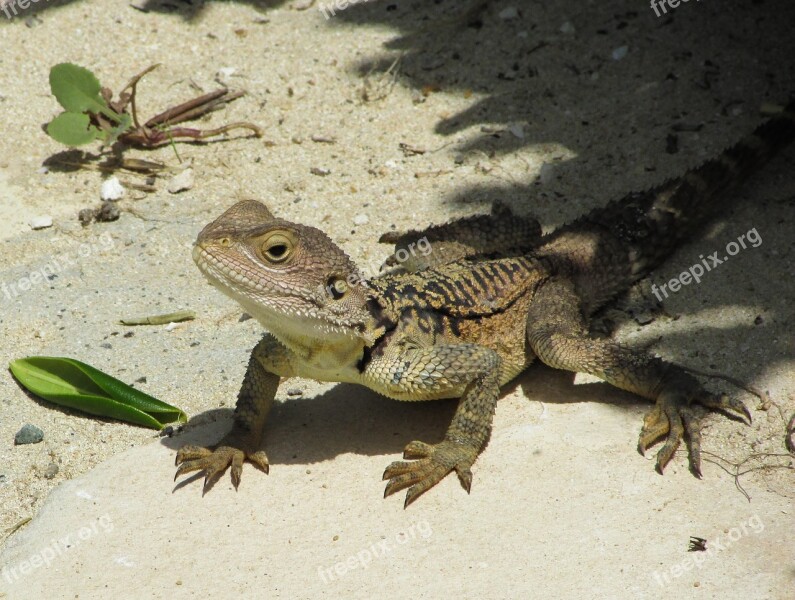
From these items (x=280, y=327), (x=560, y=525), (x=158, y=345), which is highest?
(x=280, y=327)

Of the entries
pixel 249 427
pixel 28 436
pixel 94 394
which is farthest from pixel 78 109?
pixel 249 427

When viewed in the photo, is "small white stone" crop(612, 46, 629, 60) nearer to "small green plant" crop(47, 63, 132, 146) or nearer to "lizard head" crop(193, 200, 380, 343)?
"small green plant" crop(47, 63, 132, 146)

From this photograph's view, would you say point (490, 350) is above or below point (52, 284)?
above

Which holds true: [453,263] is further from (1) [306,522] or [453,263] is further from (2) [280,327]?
(1) [306,522]

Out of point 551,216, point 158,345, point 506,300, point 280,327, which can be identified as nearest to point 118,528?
point 280,327

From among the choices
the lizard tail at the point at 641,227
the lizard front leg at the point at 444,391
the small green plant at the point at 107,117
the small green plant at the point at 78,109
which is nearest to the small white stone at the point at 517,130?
the lizard tail at the point at 641,227

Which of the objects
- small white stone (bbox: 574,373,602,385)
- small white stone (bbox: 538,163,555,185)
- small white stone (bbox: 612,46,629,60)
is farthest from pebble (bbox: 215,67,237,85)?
small white stone (bbox: 574,373,602,385)

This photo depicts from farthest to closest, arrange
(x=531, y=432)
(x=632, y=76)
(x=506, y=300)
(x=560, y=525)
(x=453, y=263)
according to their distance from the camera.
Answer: (x=632, y=76)
(x=453, y=263)
(x=506, y=300)
(x=531, y=432)
(x=560, y=525)

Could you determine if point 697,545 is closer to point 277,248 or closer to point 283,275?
point 283,275
